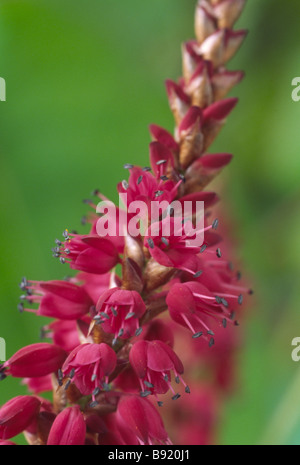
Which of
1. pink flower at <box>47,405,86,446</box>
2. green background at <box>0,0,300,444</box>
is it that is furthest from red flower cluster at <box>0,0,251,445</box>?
green background at <box>0,0,300,444</box>

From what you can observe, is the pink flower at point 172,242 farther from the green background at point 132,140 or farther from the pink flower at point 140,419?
the green background at point 132,140

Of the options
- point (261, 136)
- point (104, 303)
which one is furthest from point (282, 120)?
point (104, 303)

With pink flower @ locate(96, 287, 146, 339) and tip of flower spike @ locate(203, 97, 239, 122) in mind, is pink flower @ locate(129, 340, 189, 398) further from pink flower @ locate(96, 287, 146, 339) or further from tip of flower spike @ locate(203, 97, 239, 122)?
tip of flower spike @ locate(203, 97, 239, 122)

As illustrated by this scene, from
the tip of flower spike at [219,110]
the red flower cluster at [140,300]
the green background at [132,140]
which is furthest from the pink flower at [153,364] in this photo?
the green background at [132,140]

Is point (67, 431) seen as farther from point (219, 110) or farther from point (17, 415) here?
point (219, 110)

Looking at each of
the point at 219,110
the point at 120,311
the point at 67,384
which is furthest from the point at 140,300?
the point at 219,110
